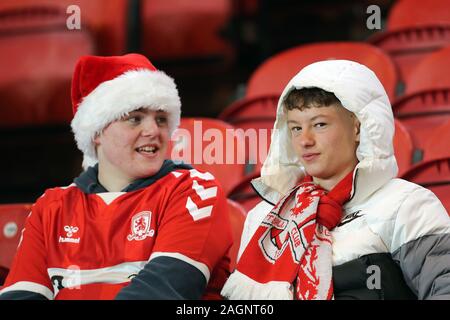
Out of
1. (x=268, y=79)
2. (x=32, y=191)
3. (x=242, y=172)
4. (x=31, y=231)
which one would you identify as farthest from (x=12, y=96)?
(x=31, y=231)

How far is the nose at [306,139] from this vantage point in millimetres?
1407

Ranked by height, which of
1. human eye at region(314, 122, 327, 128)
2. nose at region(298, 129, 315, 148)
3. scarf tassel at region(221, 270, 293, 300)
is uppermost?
human eye at region(314, 122, 327, 128)

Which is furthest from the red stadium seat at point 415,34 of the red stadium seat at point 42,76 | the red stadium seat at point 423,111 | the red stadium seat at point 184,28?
the red stadium seat at point 42,76

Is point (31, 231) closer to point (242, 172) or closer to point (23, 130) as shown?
point (242, 172)

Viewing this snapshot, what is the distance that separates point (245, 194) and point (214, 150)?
0.13 m

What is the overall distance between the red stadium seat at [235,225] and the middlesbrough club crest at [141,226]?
0.72 ft

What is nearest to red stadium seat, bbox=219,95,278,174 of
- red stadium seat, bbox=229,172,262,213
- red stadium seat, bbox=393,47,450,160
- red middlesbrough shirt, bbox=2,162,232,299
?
red stadium seat, bbox=229,172,262,213

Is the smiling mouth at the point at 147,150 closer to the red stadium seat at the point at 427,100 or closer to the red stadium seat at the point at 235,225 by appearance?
the red stadium seat at the point at 235,225

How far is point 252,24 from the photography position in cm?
317

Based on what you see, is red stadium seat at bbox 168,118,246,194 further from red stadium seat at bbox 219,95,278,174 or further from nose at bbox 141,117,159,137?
nose at bbox 141,117,159,137

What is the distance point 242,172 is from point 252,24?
1.27 m

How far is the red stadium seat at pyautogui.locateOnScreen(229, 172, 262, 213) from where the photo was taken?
6.22 feet

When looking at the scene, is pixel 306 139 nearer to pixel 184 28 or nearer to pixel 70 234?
pixel 70 234

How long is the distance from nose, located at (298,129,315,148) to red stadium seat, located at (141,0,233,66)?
1.43 m
